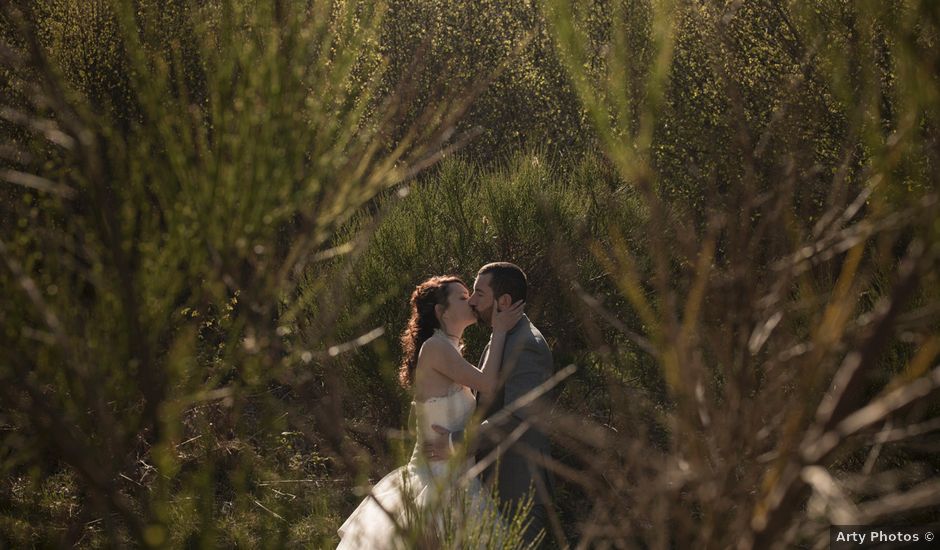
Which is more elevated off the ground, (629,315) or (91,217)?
(91,217)

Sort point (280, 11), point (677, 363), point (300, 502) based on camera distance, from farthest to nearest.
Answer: point (300, 502) → point (280, 11) → point (677, 363)

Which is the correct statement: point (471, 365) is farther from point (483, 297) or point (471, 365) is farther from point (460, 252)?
point (460, 252)

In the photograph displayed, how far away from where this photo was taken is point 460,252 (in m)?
9.02

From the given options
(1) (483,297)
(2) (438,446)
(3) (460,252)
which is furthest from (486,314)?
(3) (460,252)

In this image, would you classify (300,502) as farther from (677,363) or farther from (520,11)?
(520,11)

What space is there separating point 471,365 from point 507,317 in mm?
353

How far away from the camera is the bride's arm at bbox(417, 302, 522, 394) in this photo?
5402 millimetres

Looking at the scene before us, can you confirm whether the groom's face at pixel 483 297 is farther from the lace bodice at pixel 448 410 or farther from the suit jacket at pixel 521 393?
the lace bodice at pixel 448 410

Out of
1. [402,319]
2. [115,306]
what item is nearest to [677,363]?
[115,306]

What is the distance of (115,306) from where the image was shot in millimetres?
2070

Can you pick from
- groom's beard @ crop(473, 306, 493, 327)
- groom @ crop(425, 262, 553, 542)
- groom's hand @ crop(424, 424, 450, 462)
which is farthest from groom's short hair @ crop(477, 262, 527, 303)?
groom's hand @ crop(424, 424, 450, 462)

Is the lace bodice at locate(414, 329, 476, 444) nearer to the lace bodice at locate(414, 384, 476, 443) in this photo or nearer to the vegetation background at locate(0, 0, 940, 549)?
the lace bodice at locate(414, 384, 476, 443)

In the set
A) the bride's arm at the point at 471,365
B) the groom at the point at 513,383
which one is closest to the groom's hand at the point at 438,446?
the groom at the point at 513,383

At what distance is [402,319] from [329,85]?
6675 mm
